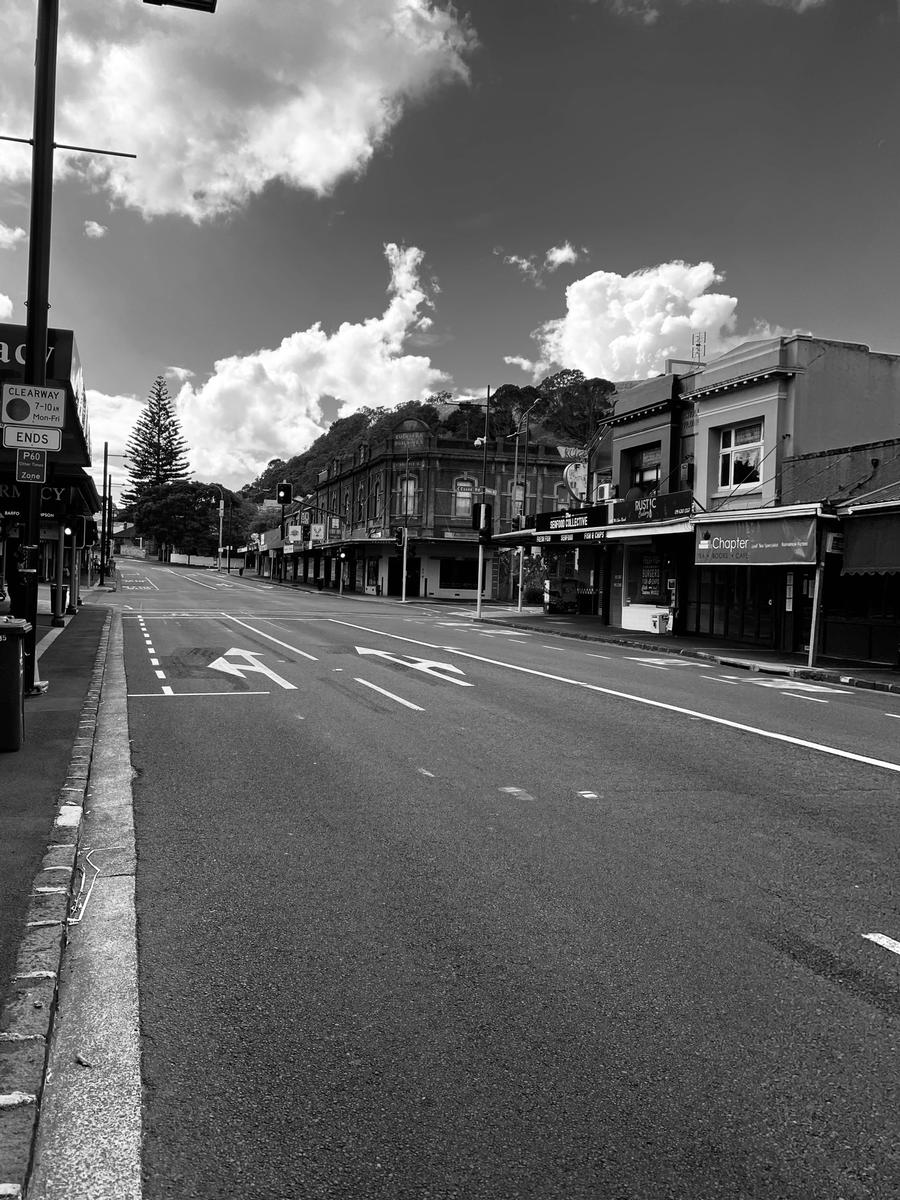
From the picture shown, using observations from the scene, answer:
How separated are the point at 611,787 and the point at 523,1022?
4.09 meters

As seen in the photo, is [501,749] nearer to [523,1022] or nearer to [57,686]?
[523,1022]

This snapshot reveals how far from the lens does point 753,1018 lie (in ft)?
11.9

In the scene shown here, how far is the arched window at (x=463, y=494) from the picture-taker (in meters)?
58.0

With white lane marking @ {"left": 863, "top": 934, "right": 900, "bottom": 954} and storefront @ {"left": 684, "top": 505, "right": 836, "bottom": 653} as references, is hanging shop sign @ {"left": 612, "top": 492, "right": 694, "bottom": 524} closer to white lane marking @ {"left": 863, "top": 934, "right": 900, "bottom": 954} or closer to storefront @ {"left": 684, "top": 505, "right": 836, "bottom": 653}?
storefront @ {"left": 684, "top": 505, "right": 836, "bottom": 653}

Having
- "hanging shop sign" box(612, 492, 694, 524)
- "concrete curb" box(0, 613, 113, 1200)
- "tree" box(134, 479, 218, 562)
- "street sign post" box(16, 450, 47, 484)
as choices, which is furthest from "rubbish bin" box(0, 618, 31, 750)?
"tree" box(134, 479, 218, 562)

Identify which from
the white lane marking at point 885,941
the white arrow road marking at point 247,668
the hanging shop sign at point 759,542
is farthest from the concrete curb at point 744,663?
the white lane marking at point 885,941

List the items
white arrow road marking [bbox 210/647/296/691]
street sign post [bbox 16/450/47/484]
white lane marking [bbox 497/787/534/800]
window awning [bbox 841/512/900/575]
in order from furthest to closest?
window awning [bbox 841/512/900/575]
white arrow road marking [bbox 210/647/296/691]
street sign post [bbox 16/450/47/484]
white lane marking [bbox 497/787/534/800]

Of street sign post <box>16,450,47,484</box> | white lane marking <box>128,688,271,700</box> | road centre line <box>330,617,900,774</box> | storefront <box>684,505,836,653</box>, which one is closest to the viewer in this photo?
road centre line <box>330,617,900,774</box>

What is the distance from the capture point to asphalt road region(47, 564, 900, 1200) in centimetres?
279

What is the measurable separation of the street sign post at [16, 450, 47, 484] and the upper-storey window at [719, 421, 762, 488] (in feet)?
62.0


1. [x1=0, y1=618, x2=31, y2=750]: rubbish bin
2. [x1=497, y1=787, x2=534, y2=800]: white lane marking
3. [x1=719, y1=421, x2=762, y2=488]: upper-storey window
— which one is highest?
[x1=719, y1=421, x2=762, y2=488]: upper-storey window

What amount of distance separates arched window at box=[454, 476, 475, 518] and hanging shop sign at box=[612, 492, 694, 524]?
29.5 metres

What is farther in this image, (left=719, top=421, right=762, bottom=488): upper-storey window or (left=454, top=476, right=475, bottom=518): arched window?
(left=454, top=476, right=475, bottom=518): arched window

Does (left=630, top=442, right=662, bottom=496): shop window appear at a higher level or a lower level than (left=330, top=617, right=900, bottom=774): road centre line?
higher
